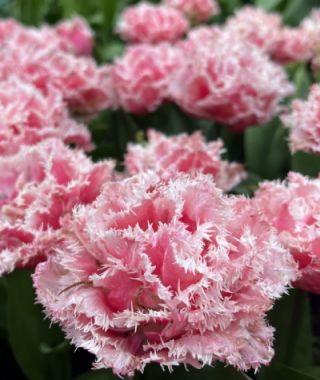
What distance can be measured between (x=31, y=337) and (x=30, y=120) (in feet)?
0.94

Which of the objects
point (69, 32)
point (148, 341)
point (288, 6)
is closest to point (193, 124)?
point (69, 32)

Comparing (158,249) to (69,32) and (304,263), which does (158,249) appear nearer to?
(304,263)

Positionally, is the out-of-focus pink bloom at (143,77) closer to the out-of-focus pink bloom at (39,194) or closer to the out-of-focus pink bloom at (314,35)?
the out-of-focus pink bloom at (314,35)

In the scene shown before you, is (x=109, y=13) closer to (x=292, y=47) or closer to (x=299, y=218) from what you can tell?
(x=292, y=47)

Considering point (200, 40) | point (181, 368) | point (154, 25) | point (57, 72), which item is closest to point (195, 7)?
point (154, 25)

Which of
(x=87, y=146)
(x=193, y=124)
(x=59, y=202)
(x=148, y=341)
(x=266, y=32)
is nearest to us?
(x=148, y=341)

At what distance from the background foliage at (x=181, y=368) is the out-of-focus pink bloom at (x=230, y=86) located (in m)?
0.09

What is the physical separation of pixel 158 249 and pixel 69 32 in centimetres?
107

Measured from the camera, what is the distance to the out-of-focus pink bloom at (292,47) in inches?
47.8

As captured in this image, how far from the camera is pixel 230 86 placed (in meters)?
0.90

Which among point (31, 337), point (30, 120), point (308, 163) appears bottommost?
point (31, 337)

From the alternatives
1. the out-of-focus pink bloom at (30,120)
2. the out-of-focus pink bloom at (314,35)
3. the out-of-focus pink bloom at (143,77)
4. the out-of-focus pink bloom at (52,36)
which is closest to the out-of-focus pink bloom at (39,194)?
the out-of-focus pink bloom at (30,120)

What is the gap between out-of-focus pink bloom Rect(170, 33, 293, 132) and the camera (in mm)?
913

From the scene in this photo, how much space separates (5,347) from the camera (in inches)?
36.9
